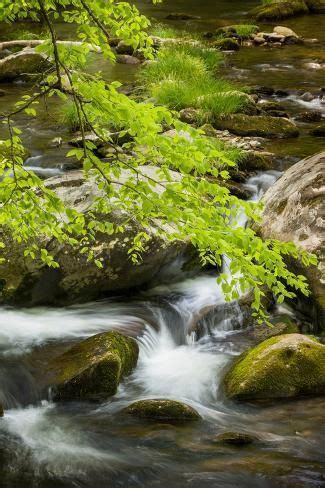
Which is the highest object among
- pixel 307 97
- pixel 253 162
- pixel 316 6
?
pixel 316 6

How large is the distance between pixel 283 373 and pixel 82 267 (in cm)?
277

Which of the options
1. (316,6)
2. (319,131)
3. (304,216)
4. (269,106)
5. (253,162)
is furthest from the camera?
(316,6)

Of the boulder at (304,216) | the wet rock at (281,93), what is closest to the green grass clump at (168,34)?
the wet rock at (281,93)

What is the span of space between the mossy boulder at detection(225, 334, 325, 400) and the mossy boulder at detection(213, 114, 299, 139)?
7354 millimetres

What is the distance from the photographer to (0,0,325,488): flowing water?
464 centimetres

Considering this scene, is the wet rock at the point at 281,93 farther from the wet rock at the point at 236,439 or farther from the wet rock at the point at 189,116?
the wet rock at the point at 236,439

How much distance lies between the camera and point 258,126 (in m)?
12.7

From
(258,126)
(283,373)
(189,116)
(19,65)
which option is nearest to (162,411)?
(283,373)

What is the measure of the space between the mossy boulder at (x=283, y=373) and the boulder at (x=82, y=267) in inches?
79.5

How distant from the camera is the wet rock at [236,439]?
497cm

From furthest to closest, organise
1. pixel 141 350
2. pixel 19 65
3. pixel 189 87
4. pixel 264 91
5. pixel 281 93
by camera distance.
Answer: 1. pixel 19 65
2. pixel 264 91
3. pixel 281 93
4. pixel 189 87
5. pixel 141 350

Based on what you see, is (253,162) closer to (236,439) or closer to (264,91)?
(264,91)

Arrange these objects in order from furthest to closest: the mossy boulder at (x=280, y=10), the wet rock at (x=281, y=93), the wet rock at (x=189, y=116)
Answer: the mossy boulder at (x=280, y=10) < the wet rock at (x=281, y=93) < the wet rock at (x=189, y=116)

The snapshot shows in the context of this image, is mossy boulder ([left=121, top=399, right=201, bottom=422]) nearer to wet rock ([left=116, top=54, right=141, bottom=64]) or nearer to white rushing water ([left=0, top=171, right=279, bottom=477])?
white rushing water ([left=0, top=171, right=279, bottom=477])
